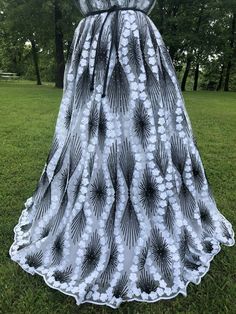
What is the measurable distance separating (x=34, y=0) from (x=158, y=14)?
688 cm

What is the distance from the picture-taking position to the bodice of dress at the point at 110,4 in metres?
2.26

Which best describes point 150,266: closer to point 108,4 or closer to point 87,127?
point 87,127

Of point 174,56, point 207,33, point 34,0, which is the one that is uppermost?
point 34,0

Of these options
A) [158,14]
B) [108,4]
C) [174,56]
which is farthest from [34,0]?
[108,4]

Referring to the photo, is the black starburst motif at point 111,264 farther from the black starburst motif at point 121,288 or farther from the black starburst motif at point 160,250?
the black starburst motif at point 160,250

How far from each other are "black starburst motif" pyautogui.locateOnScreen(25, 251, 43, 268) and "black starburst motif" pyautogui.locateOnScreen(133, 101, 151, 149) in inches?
38.0

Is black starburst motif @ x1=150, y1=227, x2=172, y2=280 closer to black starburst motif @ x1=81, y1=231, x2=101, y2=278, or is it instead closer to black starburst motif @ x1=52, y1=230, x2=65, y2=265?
black starburst motif @ x1=81, y1=231, x2=101, y2=278

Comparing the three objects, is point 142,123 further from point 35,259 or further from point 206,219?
point 35,259

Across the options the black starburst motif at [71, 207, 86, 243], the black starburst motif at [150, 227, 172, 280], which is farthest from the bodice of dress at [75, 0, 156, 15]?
the black starburst motif at [150, 227, 172, 280]

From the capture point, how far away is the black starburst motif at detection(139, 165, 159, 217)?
2.27m

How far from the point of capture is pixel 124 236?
7.50 feet

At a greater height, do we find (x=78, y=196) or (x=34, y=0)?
(x=34, y=0)

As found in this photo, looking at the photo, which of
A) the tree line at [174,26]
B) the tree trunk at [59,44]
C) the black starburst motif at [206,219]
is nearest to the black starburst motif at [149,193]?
the black starburst motif at [206,219]

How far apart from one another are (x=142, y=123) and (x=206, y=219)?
0.92 metres
